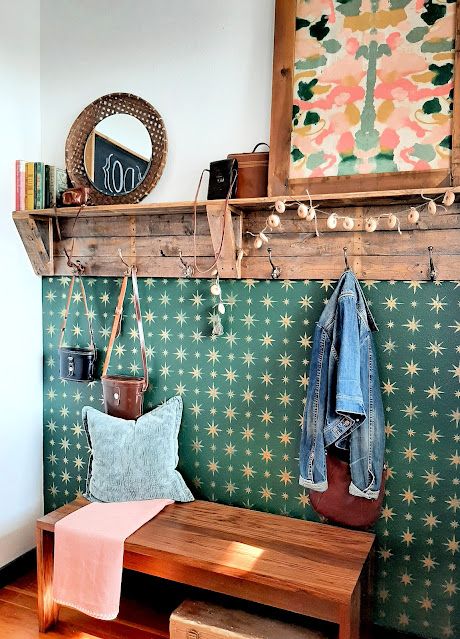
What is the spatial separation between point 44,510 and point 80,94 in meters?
2.12

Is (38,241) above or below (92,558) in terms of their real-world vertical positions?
above

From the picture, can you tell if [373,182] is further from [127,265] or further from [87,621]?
[87,621]

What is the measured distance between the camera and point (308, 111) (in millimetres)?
2131

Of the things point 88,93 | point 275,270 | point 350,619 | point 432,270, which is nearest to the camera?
point 350,619

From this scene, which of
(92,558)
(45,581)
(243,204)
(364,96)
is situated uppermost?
(364,96)

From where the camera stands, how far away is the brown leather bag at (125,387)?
8.00 ft

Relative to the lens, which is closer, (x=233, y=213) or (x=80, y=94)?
(x=233, y=213)

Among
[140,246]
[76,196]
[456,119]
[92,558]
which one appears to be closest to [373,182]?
[456,119]

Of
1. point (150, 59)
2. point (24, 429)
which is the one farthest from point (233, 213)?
point (24, 429)

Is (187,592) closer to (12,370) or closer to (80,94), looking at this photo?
(12,370)

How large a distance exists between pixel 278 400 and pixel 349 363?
1.45 feet

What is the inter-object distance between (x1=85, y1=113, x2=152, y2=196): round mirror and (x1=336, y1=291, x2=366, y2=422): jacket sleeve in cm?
111

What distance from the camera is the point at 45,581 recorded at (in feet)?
7.51

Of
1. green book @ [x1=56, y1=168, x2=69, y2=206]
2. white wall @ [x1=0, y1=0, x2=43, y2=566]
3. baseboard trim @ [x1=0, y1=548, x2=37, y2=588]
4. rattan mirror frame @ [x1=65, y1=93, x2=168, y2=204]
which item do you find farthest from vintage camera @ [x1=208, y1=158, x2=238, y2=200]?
baseboard trim @ [x1=0, y1=548, x2=37, y2=588]
